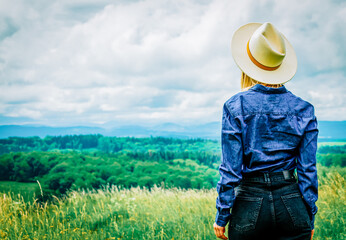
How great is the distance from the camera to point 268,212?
68.5 inches

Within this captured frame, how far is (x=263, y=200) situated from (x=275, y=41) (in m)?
1.20

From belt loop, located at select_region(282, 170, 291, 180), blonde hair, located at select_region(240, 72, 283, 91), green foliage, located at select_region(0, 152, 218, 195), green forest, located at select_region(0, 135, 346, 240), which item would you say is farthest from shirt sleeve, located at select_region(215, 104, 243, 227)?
green foliage, located at select_region(0, 152, 218, 195)

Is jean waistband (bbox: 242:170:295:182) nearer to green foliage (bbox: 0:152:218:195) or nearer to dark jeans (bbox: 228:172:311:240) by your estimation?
dark jeans (bbox: 228:172:311:240)

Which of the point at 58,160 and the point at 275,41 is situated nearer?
the point at 275,41

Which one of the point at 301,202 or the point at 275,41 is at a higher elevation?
the point at 275,41

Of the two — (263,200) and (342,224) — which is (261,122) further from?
(342,224)

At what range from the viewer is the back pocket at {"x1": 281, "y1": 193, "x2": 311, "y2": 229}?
1.77m

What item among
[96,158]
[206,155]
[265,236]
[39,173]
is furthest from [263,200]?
[206,155]

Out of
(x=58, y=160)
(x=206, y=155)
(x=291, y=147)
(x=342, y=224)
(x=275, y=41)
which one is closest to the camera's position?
(x=291, y=147)

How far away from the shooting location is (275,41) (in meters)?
2.06

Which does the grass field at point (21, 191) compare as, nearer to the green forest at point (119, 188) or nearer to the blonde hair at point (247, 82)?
the green forest at point (119, 188)

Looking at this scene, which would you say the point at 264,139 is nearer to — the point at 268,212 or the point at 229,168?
the point at 229,168

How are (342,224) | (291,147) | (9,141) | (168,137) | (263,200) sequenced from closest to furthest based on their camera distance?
(263,200) → (291,147) → (342,224) → (9,141) → (168,137)

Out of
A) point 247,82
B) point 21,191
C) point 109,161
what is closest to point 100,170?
point 109,161
